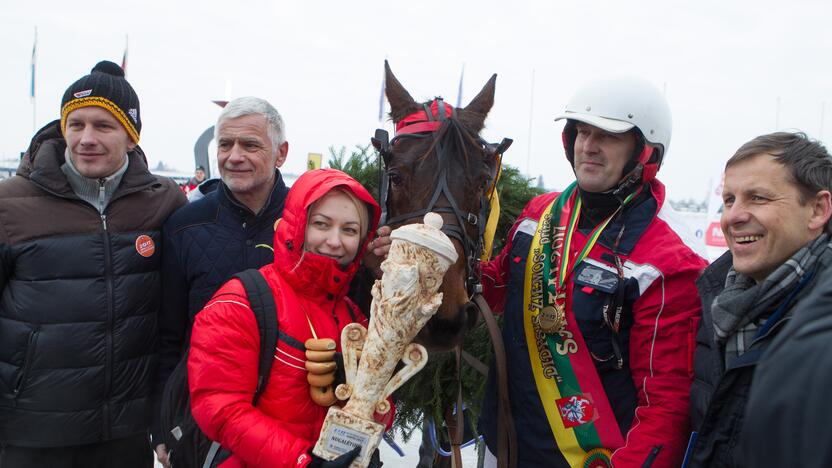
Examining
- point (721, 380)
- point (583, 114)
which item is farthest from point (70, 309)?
point (721, 380)

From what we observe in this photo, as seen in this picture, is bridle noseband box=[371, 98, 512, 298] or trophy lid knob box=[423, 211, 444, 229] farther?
bridle noseband box=[371, 98, 512, 298]

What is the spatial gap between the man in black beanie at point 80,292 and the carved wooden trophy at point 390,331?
54.9 inches

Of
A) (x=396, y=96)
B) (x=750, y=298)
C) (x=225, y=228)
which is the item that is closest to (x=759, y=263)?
(x=750, y=298)

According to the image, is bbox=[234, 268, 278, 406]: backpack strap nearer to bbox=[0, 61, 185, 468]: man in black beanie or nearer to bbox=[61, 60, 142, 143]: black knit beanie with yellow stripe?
bbox=[0, 61, 185, 468]: man in black beanie

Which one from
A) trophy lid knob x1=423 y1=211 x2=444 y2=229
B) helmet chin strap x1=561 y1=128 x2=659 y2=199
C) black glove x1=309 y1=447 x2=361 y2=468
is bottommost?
black glove x1=309 y1=447 x2=361 y2=468

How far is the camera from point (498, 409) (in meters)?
2.62

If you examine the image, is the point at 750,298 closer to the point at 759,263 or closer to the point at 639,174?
the point at 759,263

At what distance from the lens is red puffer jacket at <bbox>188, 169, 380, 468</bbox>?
1.68 metres

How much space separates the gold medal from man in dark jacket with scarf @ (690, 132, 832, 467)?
59 centimetres

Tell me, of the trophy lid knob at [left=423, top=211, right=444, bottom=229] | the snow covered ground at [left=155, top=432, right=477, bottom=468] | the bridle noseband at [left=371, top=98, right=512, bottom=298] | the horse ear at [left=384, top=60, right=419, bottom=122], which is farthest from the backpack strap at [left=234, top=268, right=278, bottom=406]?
the snow covered ground at [left=155, top=432, right=477, bottom=468]

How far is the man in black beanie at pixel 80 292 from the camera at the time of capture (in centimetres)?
241

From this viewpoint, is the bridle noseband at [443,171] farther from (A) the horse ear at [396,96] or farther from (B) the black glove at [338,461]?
(B) the black glove at [338,461]

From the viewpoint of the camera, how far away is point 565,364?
2.33 m

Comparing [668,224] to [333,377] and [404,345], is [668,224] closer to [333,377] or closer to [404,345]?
[404,345]
